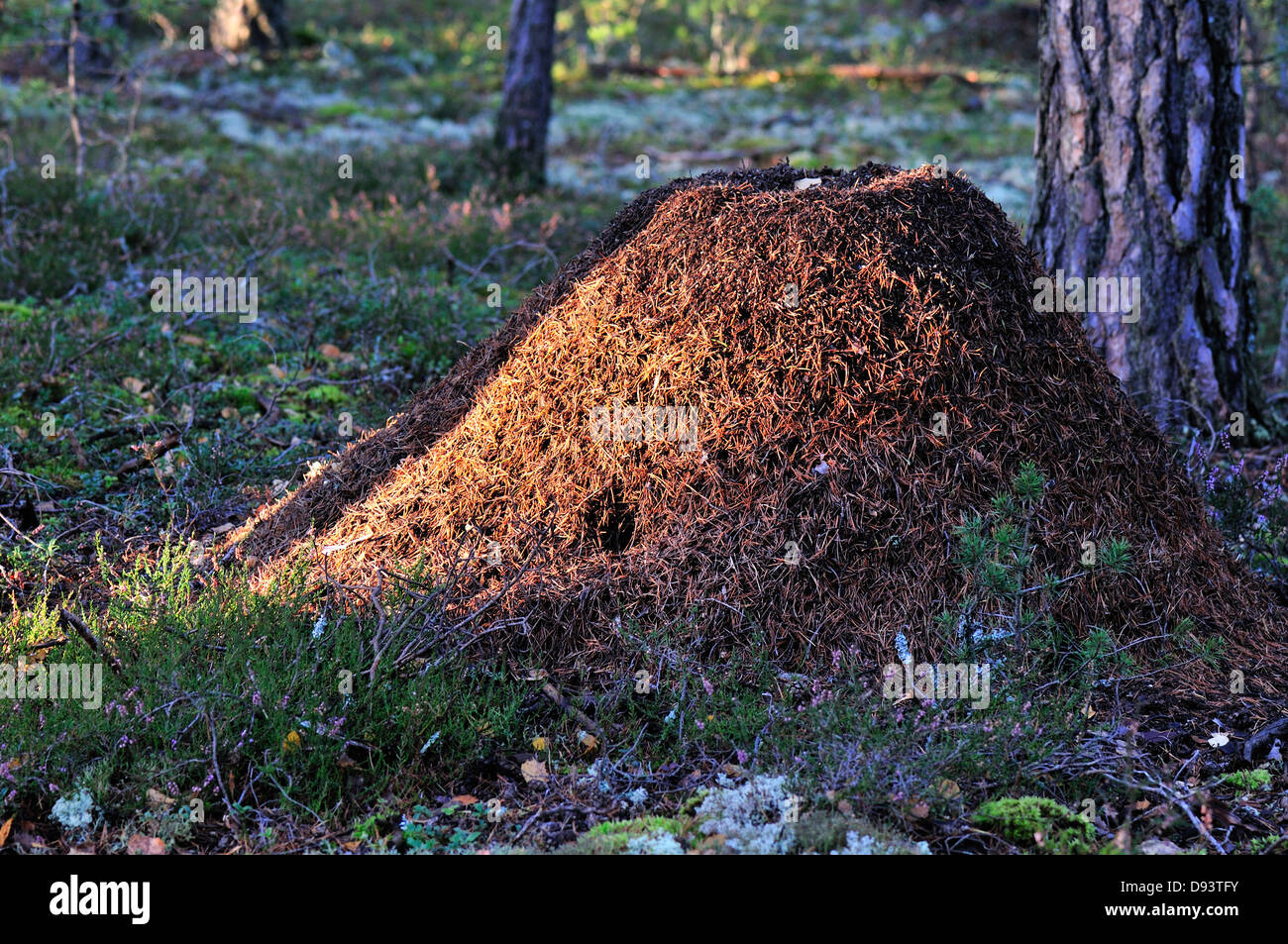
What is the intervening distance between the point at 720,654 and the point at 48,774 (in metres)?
2.19

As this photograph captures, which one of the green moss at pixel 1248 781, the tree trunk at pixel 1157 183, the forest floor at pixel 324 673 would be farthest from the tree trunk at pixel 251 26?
the green moss at pixel 1248 781

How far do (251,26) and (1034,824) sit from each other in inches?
724

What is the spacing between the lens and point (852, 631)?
3.96 metres

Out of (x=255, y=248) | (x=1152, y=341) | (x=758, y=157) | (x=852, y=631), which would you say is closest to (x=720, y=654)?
(x=852, y=631)

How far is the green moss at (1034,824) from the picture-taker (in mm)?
3096

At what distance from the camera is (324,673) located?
11.9 feet

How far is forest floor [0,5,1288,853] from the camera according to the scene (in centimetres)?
321

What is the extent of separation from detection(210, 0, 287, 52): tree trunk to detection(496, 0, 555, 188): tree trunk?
852 centimetres

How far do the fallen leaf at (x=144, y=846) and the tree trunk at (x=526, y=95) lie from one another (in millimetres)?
8620

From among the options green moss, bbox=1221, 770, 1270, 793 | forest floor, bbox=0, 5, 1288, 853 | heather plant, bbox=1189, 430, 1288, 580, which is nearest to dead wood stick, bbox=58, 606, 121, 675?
forest floor, bbox=0, 5, 1288, 853

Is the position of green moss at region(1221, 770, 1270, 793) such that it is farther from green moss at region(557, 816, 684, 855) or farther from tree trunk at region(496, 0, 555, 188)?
tree trunk at region(496, 0, 555, 188)

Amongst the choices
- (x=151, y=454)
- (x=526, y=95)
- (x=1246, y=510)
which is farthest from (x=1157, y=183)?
(x=526, y=95)

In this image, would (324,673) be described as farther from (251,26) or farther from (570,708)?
(251,26)
